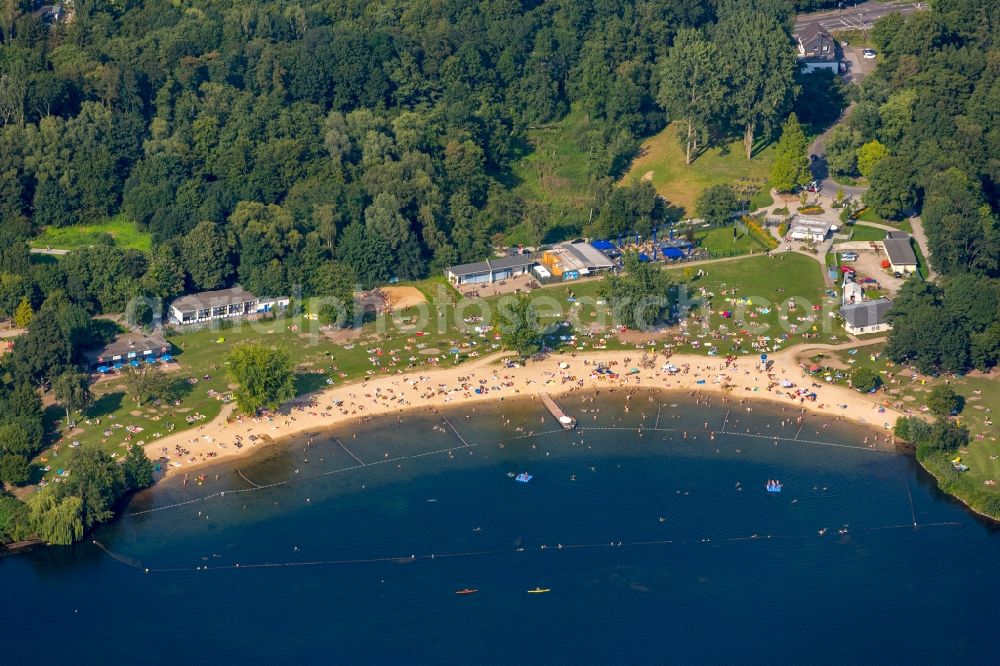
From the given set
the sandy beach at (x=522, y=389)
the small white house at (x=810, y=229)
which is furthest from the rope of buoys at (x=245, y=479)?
the small white house at (x=810, y=229)

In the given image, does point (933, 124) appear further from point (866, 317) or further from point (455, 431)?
point (455, 431)

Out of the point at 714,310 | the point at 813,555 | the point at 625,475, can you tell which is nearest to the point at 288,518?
the point at 625,475

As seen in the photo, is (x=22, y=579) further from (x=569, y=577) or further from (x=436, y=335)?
(x=436, y=335)

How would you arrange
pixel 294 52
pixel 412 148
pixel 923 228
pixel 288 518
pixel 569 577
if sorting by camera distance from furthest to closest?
pixel 294 52
pixel 412 148
pixel 923 228
pixel 288 518
pixel 569 577

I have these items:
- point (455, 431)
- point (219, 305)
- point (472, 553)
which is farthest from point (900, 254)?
point (219, 305)

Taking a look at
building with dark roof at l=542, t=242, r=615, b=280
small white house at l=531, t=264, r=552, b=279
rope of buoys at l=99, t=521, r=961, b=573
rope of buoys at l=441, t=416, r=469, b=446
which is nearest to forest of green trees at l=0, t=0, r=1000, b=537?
building with dark roof at l=542, t=242, r=615, b=280

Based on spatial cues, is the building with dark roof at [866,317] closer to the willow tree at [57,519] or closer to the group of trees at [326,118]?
the group of trees at [326,118]
